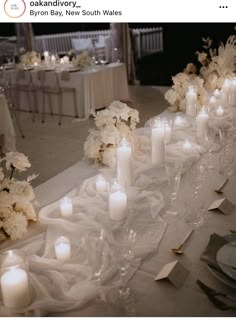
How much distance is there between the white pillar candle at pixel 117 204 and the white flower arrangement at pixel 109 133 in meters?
0.49

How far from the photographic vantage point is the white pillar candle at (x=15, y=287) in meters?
0.92

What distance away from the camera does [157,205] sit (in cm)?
138

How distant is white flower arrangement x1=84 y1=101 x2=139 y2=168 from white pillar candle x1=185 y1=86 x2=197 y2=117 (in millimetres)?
787

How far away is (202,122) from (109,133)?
61 cm

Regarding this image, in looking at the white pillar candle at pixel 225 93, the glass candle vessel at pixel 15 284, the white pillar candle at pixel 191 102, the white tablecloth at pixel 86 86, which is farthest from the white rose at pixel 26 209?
the white tablecloth at pixel 86 86

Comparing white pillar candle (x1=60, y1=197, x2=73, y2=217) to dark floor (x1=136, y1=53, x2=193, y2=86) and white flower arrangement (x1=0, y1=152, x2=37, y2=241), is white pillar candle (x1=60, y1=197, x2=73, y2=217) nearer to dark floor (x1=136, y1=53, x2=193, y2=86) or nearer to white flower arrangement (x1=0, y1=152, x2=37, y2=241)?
white flower arrangement (x1=0, y1=152, x2=37, y2=241)

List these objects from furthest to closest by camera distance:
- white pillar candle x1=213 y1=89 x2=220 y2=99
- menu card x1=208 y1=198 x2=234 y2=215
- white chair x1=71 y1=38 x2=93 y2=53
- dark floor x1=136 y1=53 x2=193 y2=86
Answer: white chair x1=71 y1=38 x2=93 y2=53 < dark floor x1=136 y1=53 x2=193 y2=86 < white pillar candle x1=213 y1=89 x2=220 y2=99 < menu card x1=208 y1=198 x2=234 y2=215

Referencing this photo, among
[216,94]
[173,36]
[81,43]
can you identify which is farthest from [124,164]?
[173,36]

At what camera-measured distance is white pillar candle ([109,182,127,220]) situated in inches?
49.8

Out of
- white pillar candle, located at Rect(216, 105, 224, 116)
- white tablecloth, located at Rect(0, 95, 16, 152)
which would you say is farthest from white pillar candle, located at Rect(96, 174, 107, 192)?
white tablecloth, located at Rect(0, 95, 16, 152)

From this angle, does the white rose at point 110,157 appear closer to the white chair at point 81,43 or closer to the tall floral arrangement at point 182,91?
the tall floral arrangement at point 182,91

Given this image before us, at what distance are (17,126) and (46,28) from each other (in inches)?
238
